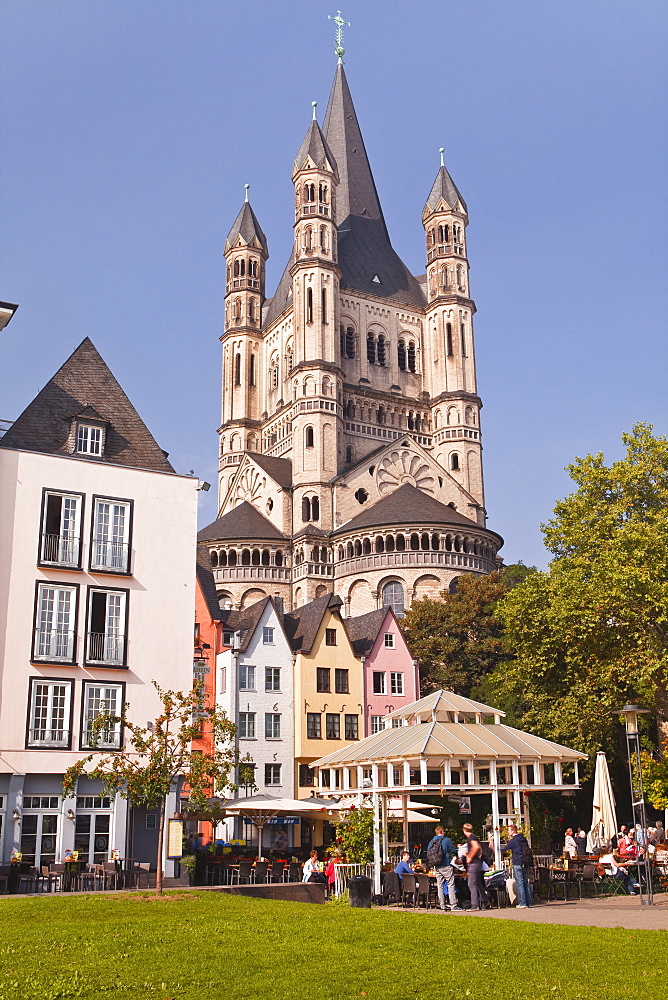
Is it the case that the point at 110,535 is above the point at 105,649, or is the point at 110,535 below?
above

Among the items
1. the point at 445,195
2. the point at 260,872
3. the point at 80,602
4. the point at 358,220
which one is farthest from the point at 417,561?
the point at 260,872

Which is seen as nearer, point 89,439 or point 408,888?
point 408,888

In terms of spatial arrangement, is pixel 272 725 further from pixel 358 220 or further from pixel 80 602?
pixel 358 220

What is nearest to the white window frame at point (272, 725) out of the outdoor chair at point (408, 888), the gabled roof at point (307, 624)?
the gabled roof at point (307, 624)

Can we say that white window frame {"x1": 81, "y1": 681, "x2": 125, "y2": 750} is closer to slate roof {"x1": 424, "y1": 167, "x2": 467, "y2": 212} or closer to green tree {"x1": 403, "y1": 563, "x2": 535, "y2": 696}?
green tree {"x1": 403, "y1": 563, "x2": 535, "y2": 696}

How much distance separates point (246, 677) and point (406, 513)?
34.1 meters

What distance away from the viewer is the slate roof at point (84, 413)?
3259cm

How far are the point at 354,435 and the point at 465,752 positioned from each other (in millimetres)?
69028

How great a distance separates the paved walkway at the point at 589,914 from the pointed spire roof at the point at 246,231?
92.5 metres

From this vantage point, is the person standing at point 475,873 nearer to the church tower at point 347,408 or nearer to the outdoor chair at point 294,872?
the outdoor chair at point 294,872

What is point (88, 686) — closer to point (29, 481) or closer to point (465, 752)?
point (29, 481)

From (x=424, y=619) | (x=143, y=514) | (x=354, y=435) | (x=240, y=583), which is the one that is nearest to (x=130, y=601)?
(x=143, y=514)

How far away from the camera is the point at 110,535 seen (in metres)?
32.1

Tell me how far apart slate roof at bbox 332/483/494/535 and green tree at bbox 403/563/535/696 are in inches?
399
